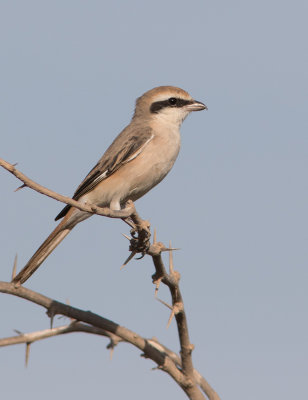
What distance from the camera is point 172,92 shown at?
Result: 7.53 metres

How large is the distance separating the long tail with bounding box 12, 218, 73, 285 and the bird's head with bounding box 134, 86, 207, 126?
6.76 ft

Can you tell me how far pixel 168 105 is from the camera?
741 centimetres

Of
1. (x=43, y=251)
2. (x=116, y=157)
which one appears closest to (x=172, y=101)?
(x=116, y=157)

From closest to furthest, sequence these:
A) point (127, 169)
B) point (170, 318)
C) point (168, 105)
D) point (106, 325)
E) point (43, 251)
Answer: point (106, 325) < point (170, 318) < point (43, 251) < point (127, 169) < point (168, 105)

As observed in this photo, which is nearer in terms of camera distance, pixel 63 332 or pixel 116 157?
pixel 63 332

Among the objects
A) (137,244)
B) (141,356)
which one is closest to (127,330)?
(141,356)

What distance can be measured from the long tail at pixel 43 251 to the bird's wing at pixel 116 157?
2.22 feet

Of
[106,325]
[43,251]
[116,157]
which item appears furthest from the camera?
→ [116,157]

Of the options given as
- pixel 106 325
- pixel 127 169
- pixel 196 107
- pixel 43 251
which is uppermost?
pixel 196 107

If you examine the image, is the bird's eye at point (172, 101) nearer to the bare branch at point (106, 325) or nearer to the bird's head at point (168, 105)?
the bird's head at point (168, 105)

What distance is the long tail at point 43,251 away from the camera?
4.73 meters

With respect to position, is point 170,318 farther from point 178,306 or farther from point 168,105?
point 168,105

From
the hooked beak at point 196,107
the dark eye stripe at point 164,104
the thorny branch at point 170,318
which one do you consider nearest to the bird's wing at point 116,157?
the dark eye stripe at point 164,104

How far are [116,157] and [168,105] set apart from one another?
1.29 metres
